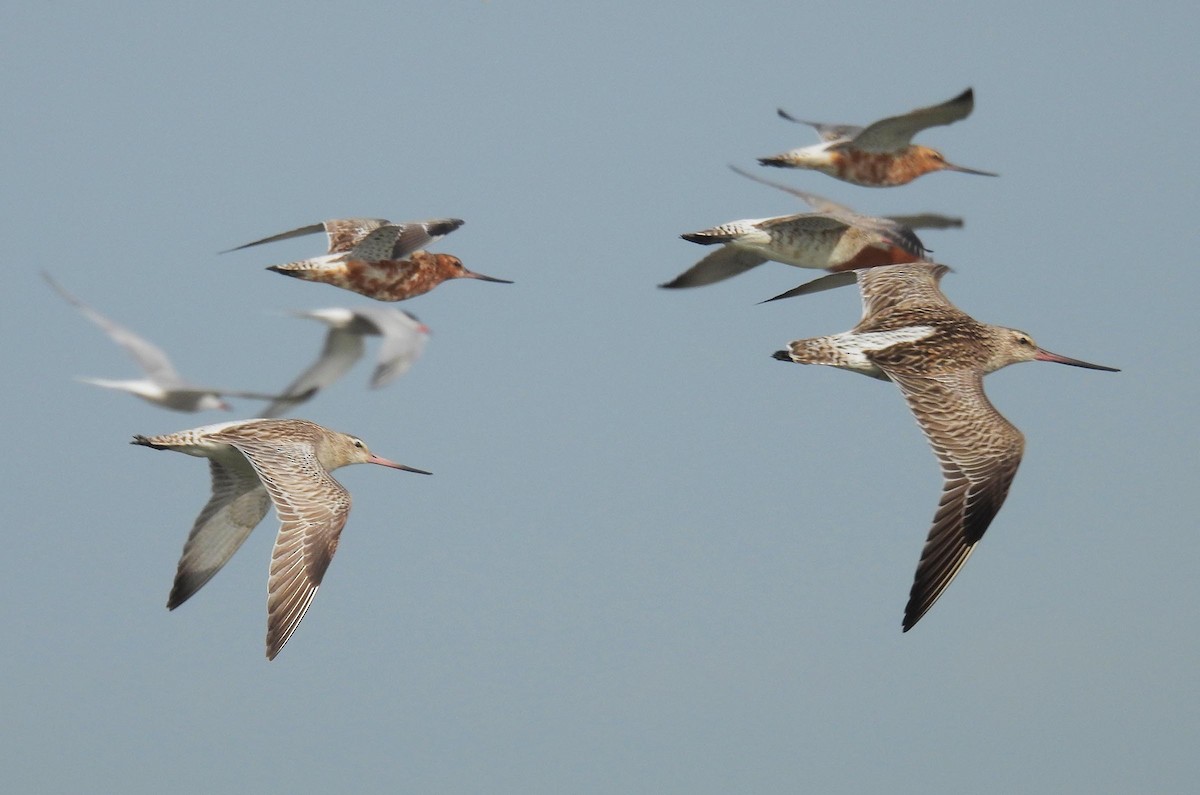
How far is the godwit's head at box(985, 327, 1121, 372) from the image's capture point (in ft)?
44.2

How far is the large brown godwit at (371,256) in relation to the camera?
15.0 m

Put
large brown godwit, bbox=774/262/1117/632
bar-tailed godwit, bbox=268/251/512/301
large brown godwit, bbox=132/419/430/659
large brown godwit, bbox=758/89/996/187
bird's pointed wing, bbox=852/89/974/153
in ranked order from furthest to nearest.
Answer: large brown godwit, bbox=758/89/996/187 < bird's pointed wing, bbox=852/89/974/153 < bar-tailed godwit, bbox=268/251/512/301 < large brown godwit, bbox=132/419/430/659 < large brown godwit, bbox=774/262/1117/632

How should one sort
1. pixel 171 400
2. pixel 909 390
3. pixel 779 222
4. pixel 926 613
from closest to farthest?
pixel 926 613, pixel 909 390, pixel 779 222, pixel 171 400

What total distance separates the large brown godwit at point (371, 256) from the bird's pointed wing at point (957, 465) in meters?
4.41

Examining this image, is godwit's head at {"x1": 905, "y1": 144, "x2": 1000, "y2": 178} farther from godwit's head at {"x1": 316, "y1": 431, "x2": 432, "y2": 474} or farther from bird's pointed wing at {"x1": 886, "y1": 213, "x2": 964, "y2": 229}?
godwit's head at {"x1": 316, "y1": 431, "x2": 432, "y2": 474}

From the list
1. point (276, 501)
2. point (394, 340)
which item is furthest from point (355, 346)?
point (276, 501)

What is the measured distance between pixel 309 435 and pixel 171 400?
436 centimetres

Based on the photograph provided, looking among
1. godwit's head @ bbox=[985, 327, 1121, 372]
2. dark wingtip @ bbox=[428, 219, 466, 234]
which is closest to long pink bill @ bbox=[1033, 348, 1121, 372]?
godwit's head @ bbox=[985, 327, 1121, 372]

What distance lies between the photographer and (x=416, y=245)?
49.1ft

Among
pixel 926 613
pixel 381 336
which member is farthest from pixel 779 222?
pixel 926 613

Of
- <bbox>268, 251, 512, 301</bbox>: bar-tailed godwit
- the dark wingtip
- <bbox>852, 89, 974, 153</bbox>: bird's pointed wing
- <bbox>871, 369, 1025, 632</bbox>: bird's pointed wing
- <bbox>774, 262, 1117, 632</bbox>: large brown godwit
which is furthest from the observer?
<bbox>852, 89, 974, 153</bbox>: bird's pointed wing

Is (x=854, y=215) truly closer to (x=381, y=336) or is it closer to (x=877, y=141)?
(x=877, y=141)

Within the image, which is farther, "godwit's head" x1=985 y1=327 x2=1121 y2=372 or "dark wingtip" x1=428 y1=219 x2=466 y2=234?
"dark wingtip" x1=428 y1=219 x2=466 y2=234

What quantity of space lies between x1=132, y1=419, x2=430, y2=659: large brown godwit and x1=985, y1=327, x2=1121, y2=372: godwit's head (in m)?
4.78
